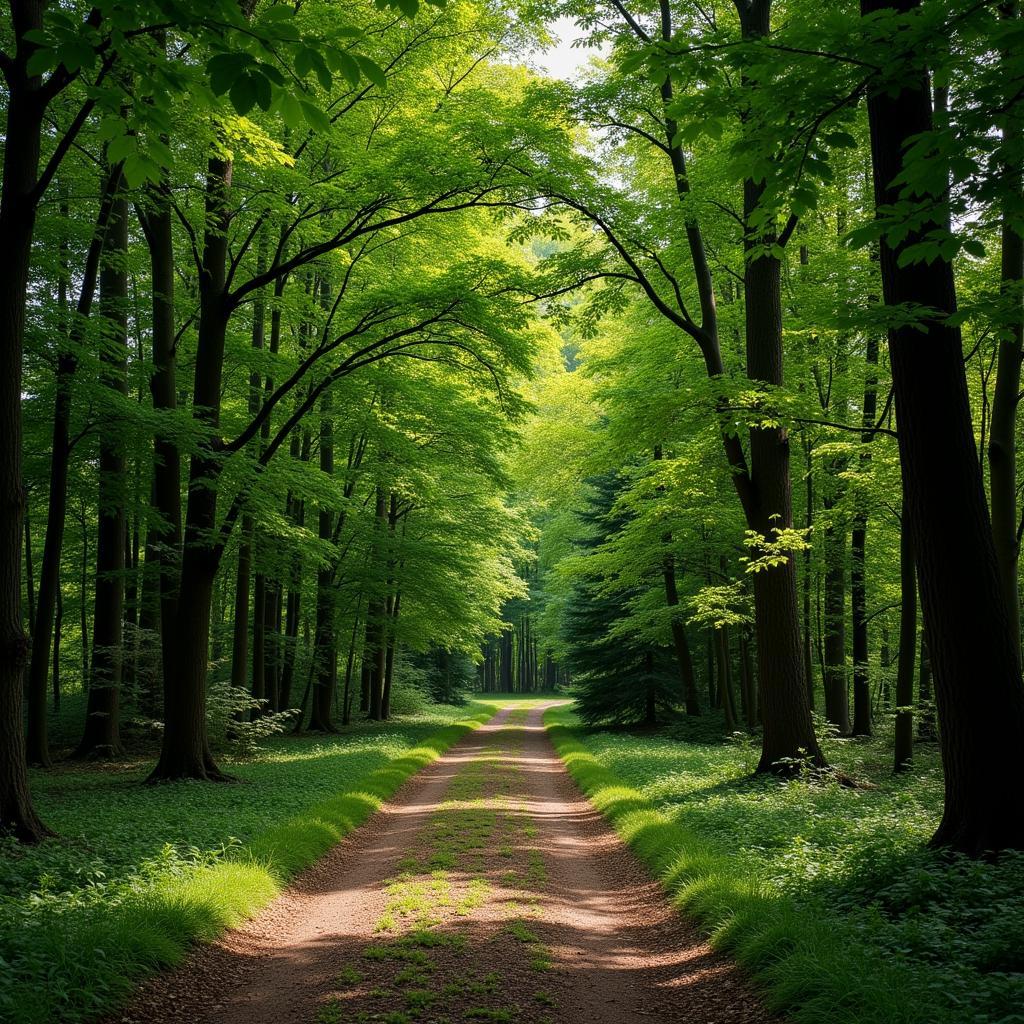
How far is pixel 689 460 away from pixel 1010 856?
273 inches

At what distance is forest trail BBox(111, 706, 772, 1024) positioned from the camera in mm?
4309

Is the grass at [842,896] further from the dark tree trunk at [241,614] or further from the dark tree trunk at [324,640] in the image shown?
the dark tree trunk at [324,640]

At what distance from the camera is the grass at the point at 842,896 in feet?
12.2

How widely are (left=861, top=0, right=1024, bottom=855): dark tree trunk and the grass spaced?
0.45m

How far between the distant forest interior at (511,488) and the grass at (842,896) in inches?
1.7

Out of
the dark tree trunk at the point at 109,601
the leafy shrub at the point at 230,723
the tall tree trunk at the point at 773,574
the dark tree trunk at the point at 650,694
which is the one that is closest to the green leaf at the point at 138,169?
the tall tree trunk at the point at 773,574

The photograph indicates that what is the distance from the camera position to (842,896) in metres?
5.34

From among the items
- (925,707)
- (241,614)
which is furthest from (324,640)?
(925,707)

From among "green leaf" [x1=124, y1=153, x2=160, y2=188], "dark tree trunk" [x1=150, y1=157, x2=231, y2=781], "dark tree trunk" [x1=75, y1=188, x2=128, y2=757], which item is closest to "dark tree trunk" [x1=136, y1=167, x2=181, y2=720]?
"dark tree trunk" [x1=150, y1=157, x2=231, y2=781]

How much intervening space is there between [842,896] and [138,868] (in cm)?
555

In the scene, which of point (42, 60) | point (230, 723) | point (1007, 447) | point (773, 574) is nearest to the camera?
point (42, 60)

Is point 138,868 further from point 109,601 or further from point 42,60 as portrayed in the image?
point 109,601

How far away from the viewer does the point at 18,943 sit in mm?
4223

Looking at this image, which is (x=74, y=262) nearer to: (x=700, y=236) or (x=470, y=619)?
(x=700, y=236)
